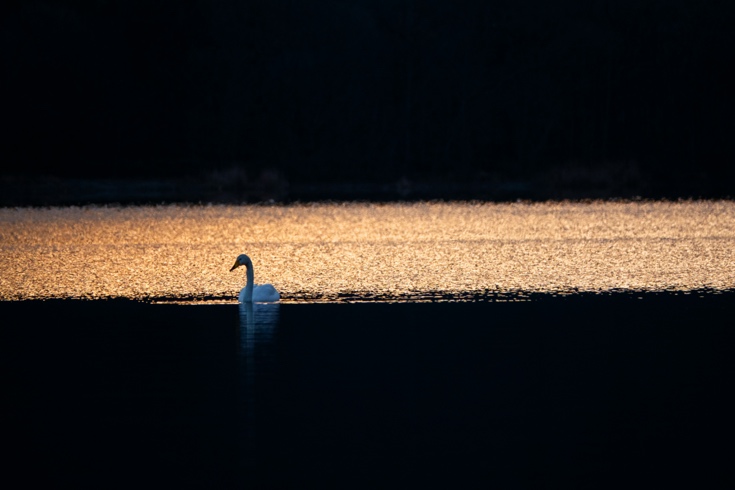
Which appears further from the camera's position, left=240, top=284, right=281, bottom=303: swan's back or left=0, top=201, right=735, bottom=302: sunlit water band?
left=0, top=201, right=735, bottom=302: sunlit water band

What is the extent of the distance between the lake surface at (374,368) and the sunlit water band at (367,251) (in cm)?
14

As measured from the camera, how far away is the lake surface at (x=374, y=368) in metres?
9.89

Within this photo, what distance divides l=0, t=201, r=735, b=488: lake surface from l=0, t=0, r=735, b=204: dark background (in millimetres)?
32560

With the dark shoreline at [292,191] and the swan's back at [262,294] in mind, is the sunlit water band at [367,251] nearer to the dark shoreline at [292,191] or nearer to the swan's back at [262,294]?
the swan's back at [262,294]

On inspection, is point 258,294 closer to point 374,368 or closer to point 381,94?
point 374,368

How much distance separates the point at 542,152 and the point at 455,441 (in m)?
61.2

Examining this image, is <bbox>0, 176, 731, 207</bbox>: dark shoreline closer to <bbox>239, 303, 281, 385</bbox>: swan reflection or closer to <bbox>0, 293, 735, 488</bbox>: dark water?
<bbox>239, 303, 281, 385</bbox>: swan reflection

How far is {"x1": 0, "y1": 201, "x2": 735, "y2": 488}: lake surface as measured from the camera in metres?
9.89

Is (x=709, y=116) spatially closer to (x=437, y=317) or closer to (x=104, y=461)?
(x=437, y=317)

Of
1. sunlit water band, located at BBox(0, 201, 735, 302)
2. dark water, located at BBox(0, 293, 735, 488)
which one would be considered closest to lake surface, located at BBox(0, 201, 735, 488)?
dark water, located at BBox(0, 293, 735, 488)

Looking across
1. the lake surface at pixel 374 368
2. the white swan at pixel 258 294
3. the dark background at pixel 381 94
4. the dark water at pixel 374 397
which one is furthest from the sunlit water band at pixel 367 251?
the dark background at pixel 381 94

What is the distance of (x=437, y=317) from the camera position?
1695cm

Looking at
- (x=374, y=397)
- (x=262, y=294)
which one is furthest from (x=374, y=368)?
(x=262, y=294)

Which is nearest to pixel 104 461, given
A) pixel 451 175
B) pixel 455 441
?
pixel 455 441
